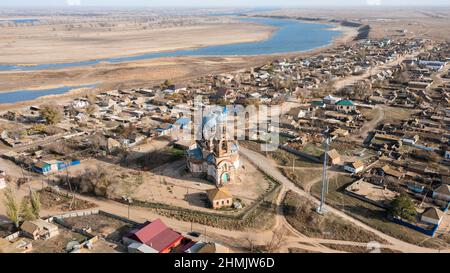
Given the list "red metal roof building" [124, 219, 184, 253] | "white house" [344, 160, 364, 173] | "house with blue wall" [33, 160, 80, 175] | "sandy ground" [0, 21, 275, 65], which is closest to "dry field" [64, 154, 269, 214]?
"house with blue wall" [33, 160, 80, 175]

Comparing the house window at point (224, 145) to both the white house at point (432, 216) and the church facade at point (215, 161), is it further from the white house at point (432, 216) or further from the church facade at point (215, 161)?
the white house at point (432, 216)

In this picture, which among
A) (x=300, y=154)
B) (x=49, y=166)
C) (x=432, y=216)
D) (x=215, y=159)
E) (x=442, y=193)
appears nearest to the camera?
(x=432, y=216)

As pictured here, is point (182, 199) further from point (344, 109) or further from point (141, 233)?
point (344, 109)

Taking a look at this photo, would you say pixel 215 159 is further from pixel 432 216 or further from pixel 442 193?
pixel 442 193

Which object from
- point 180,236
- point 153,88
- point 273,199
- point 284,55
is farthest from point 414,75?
point 180,236

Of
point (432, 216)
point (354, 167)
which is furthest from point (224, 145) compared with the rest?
point (432, 216)

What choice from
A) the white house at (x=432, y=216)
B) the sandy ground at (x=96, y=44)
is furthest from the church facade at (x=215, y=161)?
the sandy ground at (x=96, y=44)

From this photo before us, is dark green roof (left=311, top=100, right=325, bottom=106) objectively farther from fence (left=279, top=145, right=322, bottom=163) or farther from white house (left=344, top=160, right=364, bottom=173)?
white house (left=344, top=160, right=364, bottom=173)
